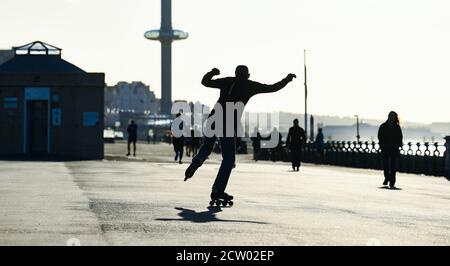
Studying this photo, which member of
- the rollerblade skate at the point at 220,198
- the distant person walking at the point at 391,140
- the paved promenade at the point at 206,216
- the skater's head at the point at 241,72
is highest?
the skater's head at the point at 241,72

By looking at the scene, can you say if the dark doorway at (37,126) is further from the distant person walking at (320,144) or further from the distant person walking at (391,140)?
the distant person walking at (391,140)

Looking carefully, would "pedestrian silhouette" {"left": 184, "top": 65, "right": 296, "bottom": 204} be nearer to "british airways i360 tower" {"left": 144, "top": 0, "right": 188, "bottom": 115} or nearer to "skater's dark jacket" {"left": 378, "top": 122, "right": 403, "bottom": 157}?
"skater's dark jacket" {"left": 378, "top": 122, "right": 403, "bottom": 157}

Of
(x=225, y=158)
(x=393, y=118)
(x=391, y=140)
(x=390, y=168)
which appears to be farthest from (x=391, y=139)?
(x=225, y=158)

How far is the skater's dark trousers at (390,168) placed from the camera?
2066 centimetres

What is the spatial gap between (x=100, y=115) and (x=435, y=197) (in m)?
25.9

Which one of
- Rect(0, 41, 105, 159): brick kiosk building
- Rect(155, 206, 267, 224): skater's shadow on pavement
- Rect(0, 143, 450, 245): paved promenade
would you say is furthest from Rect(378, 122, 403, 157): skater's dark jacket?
Rect(0, 41, 105, 159): brick kiosk building

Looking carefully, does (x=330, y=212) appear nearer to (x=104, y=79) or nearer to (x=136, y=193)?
(x=136, y=193)

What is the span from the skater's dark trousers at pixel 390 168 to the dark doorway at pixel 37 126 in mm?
21232

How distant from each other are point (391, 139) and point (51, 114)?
21666 mm

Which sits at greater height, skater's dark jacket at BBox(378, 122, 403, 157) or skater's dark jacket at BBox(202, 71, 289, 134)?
skater's dark jacket at BBox(202, 71, 289, 134)

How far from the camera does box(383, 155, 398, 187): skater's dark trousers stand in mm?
20656

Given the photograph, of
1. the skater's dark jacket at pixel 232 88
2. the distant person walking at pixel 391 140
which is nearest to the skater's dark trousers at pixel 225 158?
the skater's dark jacket at pixel 232 88

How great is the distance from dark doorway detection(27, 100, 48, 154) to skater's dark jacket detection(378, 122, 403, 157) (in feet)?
70.3

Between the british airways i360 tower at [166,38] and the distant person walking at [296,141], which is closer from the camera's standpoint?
the distant person walking at [296,141]
